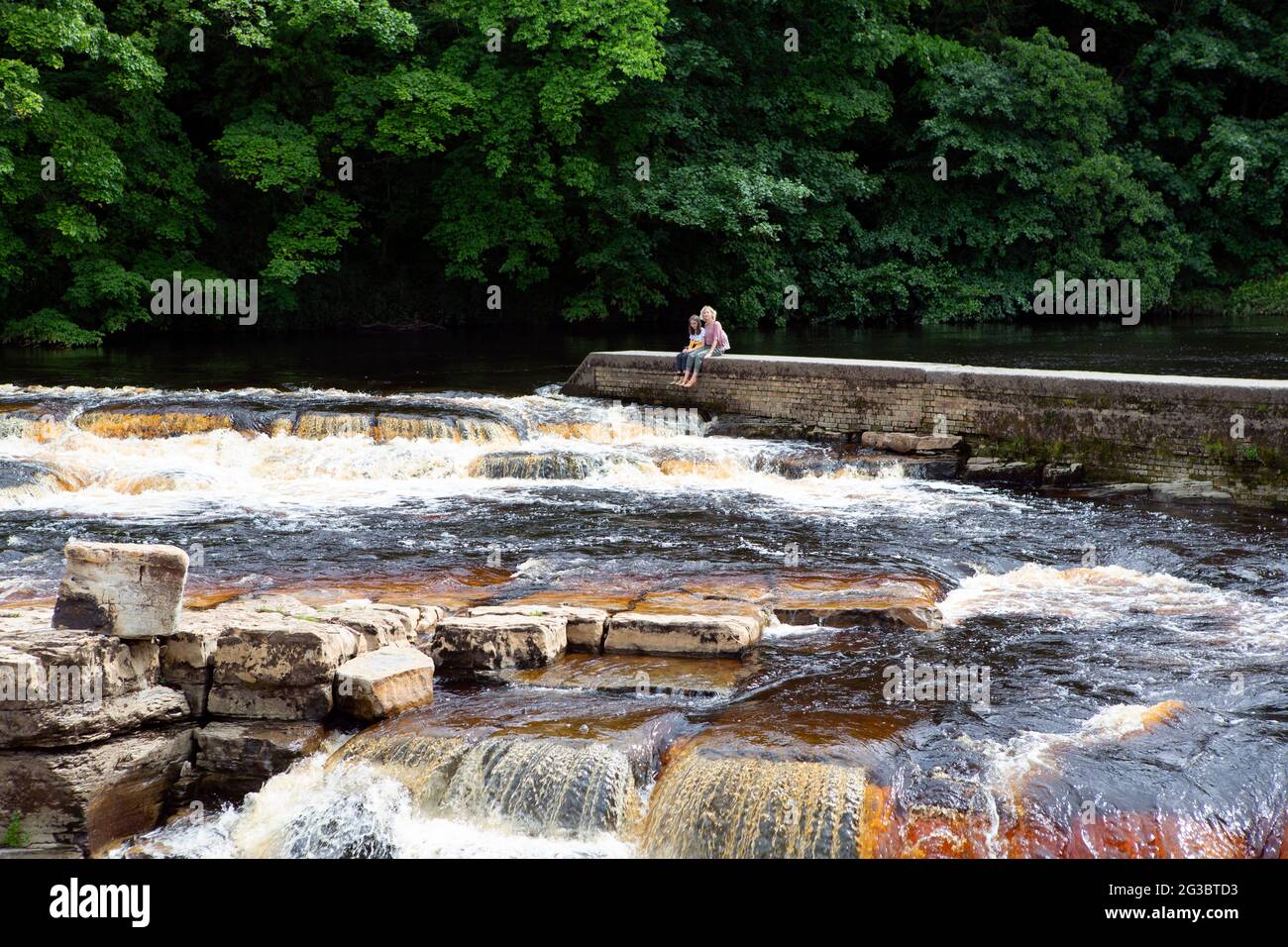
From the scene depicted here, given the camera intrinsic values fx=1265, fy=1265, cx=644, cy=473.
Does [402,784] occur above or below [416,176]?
below

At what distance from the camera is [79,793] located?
6.45 meters

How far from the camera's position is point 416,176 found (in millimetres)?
31984

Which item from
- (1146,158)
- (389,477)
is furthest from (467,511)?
(1146,158)

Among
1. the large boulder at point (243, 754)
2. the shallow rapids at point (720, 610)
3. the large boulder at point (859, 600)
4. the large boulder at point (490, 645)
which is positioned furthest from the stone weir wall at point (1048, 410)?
the large boulder at point (243, 754)

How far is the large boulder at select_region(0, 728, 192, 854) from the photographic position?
6.42m

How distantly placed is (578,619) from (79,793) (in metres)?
3.15

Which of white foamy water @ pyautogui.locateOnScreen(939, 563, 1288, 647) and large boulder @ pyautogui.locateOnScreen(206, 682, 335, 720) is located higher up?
white foamy water @ pyautogui.locateOnScreen(939, 563, 1288, 647)

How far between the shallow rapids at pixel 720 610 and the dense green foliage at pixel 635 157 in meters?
11.7

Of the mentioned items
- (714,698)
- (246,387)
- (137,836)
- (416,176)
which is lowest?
(137,836)

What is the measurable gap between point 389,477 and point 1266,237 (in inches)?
1156

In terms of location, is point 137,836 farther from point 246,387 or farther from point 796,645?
point 246,387

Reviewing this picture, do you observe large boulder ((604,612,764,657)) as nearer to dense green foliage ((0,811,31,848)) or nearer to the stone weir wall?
dense green foliage ((0,811,31,848))

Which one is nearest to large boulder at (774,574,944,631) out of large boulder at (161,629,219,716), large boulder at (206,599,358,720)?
large boulder at (206,599,358,720)

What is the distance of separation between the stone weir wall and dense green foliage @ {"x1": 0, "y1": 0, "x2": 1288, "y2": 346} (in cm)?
1084
